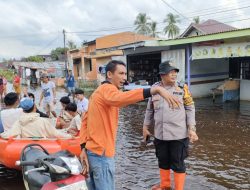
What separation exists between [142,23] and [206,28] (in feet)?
89.3

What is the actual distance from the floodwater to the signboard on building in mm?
3055

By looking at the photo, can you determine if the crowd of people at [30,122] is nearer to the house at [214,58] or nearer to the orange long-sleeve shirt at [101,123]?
the orange long-sleeve shirt at [101,123]

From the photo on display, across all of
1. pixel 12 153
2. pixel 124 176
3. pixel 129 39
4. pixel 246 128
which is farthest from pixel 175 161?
pixel 129 39

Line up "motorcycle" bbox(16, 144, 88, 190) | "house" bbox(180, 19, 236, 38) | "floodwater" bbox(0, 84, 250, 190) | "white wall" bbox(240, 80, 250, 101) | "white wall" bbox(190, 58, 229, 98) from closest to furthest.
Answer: "motorcycle" bbox(16, 144, 88, 190) < "floodwater" bbox(0, 84, 250, 190) < "white wall" bbox(240, 80, 250, 101) < "white wall" bbox(190, 58, 229, 98) < "house" bbox(180, 19, 236, 38)

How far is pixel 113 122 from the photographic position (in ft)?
10.2

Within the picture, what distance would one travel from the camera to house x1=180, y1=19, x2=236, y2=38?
26531 mm

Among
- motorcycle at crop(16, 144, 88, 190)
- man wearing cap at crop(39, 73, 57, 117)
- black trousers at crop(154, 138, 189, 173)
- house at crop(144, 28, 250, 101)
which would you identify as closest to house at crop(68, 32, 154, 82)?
house at crop(144, 28, 250, 101)

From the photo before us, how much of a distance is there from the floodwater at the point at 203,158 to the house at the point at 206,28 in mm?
15931

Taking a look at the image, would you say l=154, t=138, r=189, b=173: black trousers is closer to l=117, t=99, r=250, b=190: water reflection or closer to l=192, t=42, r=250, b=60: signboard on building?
l=117, t=99, r=250, b=190: water reflection

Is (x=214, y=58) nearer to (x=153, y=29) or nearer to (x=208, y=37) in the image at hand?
(x=208, y=37)

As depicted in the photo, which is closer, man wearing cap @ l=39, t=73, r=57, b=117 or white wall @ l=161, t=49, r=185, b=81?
man wearing cap @ l=39, t=73, r=57, b=117

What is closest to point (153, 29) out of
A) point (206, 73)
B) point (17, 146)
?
point (206, 73)

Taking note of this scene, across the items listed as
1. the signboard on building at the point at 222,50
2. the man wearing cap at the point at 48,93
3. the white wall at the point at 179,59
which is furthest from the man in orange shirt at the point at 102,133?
the white wall at the point at 179,59

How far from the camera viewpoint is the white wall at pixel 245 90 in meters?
15.8
